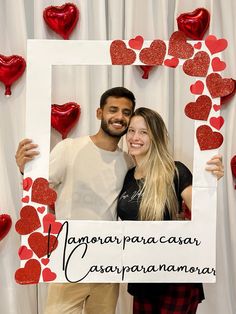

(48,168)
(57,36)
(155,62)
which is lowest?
(48,168)

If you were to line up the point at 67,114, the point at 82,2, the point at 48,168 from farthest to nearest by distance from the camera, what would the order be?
the point at 82,2 < the point at 67,114 < the point at 48,168

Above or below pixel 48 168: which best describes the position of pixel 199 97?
above

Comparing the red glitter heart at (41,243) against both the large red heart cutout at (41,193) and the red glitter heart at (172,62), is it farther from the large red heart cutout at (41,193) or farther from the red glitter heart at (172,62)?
the red glitter heart at (172,62)

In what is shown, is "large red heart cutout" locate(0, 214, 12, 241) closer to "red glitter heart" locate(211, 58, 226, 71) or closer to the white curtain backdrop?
the white curtain backdrop

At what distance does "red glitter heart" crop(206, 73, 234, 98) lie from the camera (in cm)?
119

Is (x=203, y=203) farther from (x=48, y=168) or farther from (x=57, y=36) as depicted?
(x=57, y=36)

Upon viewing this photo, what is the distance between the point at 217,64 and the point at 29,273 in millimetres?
767

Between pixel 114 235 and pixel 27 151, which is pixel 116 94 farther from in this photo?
pixel 114 235

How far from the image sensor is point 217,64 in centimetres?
119

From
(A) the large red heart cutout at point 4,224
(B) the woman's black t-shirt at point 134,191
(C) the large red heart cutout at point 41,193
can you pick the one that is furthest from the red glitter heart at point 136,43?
(A) the large red heart cutout at point 4,224

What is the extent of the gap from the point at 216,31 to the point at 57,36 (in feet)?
1.84

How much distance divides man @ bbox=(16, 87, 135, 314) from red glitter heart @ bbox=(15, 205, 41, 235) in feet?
0.20

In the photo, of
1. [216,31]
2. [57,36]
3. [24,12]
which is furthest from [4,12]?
[216,31]

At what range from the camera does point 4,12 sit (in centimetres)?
151
